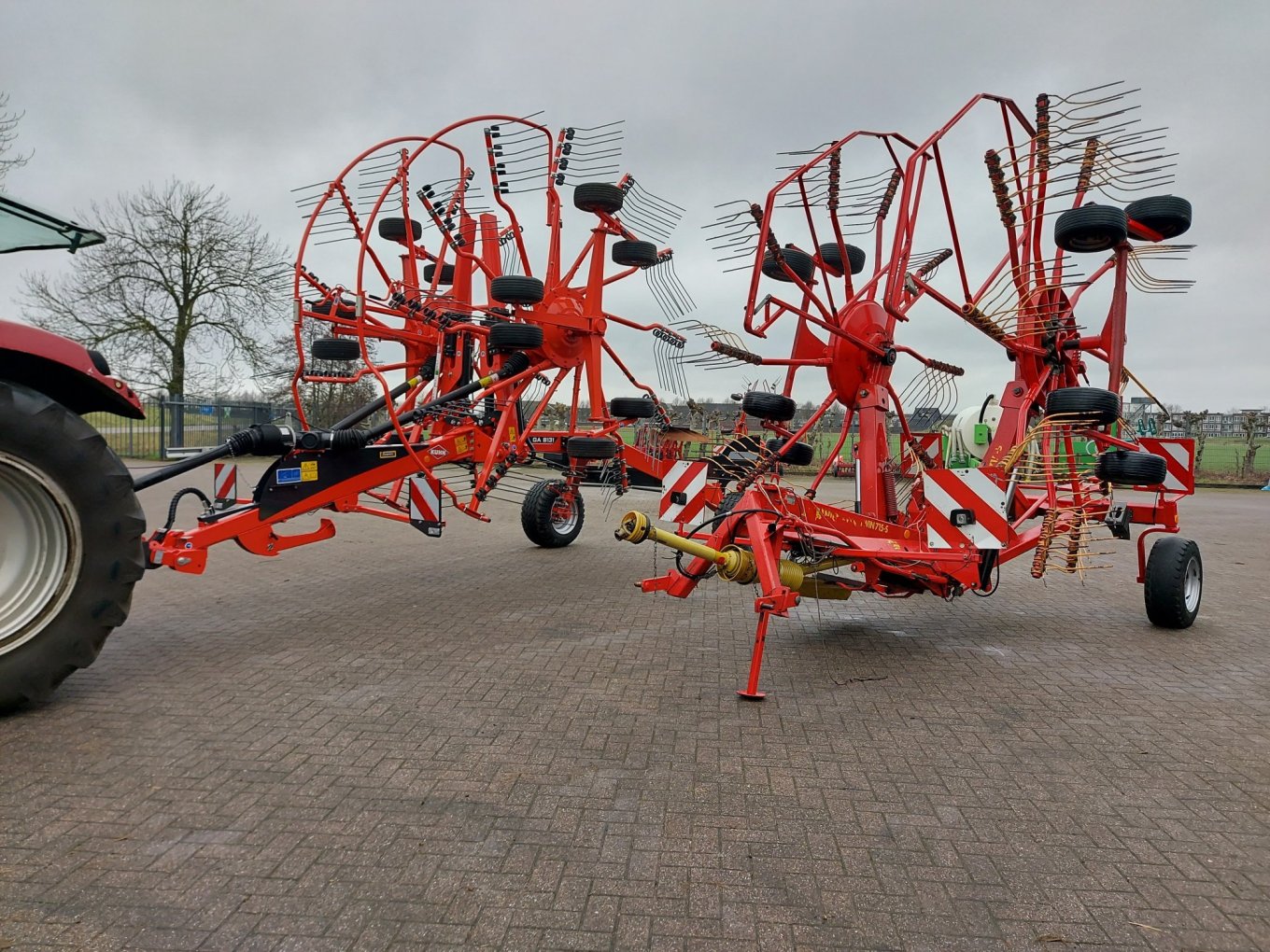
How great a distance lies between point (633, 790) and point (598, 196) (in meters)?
5.85

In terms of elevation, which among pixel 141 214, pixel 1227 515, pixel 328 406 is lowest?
pixel 1227 515

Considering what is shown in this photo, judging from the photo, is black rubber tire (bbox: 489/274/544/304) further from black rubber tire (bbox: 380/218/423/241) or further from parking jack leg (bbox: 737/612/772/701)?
parking jack leg (bbox: 737/612/772/701)

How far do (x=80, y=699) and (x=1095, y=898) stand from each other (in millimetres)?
4249

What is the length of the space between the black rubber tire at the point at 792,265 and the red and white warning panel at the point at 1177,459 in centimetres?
285

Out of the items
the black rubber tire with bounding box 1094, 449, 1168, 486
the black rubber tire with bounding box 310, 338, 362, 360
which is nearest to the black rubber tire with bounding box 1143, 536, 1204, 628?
the black rubber tire with bounding box 1094, 449, 1168, 486

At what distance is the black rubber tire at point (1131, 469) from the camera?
5.22m

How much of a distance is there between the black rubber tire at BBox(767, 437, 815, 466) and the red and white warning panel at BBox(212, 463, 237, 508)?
3.73 m

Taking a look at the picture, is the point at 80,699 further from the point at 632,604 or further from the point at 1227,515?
the point at 1227,515

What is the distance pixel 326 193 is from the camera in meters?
6.71

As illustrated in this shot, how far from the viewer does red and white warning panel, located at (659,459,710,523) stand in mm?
5629

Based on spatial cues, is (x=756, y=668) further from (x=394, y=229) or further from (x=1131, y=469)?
(x=394, y=229)

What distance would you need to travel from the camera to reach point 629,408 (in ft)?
26.6

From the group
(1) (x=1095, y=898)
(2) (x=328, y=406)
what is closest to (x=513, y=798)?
(1) (x=1095, y=898)

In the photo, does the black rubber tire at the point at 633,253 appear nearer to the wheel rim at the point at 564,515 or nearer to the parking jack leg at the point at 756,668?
the wheel rim at the point at 564,515
